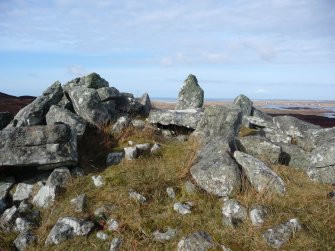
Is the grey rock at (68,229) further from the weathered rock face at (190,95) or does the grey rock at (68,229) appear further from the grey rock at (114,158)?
the weathered rock face at (190,95)

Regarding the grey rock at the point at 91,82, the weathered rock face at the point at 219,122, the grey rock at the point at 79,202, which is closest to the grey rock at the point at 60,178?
the grey rock at the point at 79,202

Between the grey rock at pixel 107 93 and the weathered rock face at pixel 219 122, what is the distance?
181 inches

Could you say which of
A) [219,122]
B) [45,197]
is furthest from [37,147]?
[219,122]

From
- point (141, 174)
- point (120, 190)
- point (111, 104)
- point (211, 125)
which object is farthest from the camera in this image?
point (111, 104)

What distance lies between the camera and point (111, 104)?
Answer: 56.9 ft

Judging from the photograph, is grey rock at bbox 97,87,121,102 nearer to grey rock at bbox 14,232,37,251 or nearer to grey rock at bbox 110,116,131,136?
grey rock at bbox 110,116,131,136

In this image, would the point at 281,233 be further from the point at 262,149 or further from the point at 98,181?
the point at 98,181

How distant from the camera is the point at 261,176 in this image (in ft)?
36.6

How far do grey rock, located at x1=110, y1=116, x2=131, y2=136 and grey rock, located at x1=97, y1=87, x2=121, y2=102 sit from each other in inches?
71.4

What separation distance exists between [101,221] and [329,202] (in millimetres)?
6327

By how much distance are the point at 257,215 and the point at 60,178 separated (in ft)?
20.2

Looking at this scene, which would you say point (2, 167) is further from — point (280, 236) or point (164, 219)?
point (280, 236)

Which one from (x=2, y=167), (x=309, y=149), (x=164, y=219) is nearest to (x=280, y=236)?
(x=164, y=219)

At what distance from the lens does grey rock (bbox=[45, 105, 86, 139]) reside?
14039 mm
